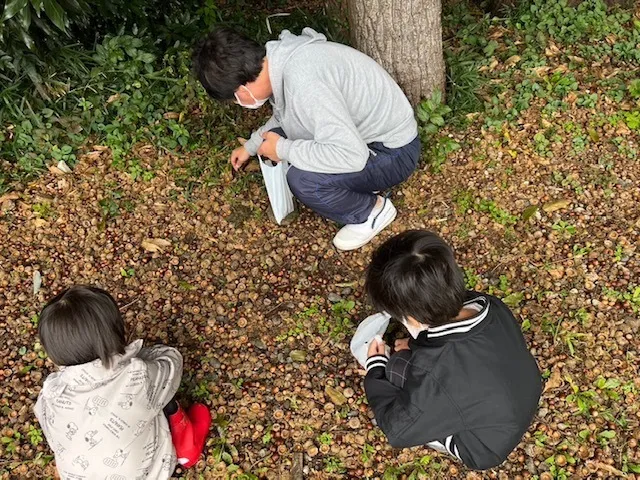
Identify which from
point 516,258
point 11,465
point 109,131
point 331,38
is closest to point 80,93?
point 109,131

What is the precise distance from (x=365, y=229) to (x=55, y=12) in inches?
72.6

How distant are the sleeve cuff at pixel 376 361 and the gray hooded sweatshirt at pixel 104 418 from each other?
2.94 ft

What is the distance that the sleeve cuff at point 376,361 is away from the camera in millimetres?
2571

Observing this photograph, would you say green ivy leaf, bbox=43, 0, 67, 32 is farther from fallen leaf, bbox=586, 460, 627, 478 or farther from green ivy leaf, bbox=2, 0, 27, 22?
A: fallen leaf, bbox=586, 460, 627, 478

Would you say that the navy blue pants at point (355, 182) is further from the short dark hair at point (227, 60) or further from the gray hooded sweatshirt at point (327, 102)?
the short dark hair at point (227, 60)

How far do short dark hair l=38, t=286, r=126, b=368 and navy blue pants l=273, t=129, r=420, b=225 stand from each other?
3.62 feet

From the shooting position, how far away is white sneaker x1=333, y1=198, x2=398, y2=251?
3119 millimetres

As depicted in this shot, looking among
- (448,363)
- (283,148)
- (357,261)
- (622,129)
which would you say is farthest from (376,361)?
(622,129)

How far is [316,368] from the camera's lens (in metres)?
2.89

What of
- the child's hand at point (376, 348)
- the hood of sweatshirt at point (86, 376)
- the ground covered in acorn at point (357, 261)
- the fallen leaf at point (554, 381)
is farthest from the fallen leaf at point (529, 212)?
the hood of sweatshirt at point (86, 376)

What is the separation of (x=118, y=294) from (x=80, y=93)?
1.27 metres

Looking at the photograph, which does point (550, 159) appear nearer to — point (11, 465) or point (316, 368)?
point (316, 368)

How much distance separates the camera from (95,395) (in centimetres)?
227

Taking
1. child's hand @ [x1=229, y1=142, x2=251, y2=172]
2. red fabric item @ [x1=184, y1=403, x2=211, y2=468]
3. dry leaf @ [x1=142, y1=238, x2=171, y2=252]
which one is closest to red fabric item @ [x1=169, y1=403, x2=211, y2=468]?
red fabric item @ [x1=184, y1=403, x2=211, y2=468]
